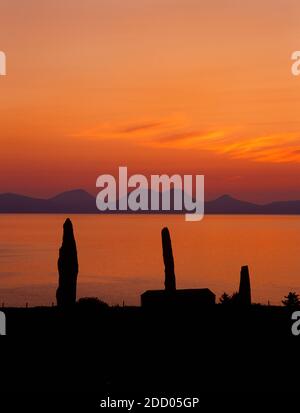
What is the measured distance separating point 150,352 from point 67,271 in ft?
18.8

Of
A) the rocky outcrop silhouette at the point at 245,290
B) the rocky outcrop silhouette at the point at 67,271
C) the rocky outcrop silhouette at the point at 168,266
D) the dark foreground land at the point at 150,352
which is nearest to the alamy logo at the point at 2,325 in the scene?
the dark foreground land at the point at 150,352

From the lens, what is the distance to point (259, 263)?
148500 millimetres

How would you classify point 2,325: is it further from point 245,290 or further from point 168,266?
point 245,290

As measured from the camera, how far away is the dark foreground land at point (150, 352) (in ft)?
60.6

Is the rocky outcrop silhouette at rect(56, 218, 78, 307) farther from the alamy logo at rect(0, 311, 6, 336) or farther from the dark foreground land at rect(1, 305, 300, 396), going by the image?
the alamy logo at rect(0, 311, 6, 336)

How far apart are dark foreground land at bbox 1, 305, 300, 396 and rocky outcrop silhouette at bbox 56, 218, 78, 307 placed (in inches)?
19.6

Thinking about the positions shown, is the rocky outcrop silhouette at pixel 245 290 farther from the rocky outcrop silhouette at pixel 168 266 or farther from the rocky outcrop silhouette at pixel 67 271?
the rocky outcrop silhouette at pixel 67 271

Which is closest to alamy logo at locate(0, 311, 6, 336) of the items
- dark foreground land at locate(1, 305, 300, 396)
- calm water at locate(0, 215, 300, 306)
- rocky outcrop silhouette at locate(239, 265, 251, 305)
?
dark foreground land at locate(1, 305, 300, 396)

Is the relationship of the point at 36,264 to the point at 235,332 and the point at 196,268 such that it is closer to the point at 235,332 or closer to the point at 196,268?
the point at 196,268

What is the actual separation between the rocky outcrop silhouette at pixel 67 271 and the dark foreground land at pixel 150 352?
498 mm

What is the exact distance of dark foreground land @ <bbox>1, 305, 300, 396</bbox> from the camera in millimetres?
18469

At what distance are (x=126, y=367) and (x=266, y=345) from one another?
17.6ft

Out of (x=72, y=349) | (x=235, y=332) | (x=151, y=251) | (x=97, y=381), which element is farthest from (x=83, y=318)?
(x=151, y=251)

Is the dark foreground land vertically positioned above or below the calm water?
below
